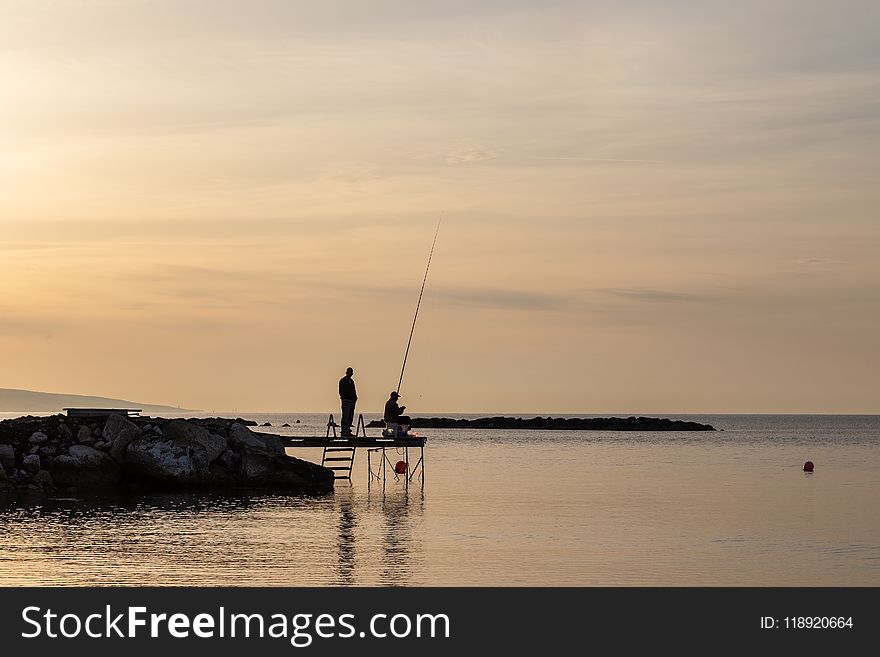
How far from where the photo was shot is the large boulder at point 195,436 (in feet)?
116

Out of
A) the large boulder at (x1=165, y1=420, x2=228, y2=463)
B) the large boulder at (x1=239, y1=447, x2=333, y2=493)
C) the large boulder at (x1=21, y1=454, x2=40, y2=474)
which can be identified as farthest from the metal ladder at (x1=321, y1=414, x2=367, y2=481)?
the large boulder at (x1=21, y1=454, x2=40, y2=474)

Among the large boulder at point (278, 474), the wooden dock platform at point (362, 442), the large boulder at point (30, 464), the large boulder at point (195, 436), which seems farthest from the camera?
the wooden dock platform at point (362, 442)

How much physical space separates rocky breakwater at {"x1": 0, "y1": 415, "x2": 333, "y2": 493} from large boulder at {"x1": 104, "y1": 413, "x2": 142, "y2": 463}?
3cm

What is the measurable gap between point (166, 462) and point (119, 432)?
1.77 m

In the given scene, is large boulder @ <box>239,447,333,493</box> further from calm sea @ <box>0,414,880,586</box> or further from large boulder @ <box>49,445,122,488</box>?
large boulder @ <box>49,445,122,488</box>

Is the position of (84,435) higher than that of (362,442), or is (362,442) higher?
(84,435)

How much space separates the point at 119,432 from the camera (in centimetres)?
3481

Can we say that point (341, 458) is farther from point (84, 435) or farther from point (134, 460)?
point (84, 435)

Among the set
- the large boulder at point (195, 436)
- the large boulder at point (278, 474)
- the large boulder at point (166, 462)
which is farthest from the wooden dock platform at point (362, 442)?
the large boulder at point (166, 462)

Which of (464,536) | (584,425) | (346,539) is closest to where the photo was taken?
(346,539)

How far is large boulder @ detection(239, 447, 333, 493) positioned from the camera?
36062 millimetres

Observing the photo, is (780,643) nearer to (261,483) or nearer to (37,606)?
(37,606)

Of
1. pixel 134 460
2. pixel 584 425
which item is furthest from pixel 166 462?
pixel 584 425

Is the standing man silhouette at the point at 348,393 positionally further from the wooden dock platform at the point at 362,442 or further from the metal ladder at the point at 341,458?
the wooden dock platform at the point at 362,442
